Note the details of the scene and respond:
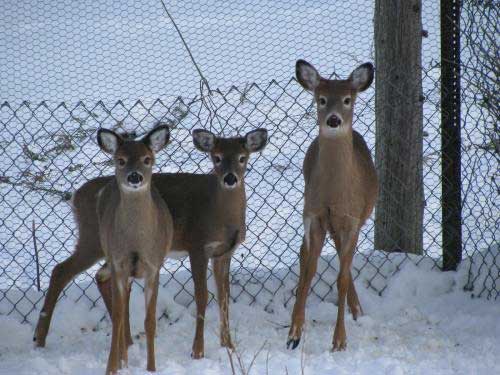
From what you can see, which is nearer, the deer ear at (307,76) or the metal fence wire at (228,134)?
the deer ear at (307,76)

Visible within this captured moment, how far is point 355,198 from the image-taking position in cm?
567

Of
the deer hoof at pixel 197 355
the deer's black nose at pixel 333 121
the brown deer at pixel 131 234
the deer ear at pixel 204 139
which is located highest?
the deer's black nose at pixel 333 121

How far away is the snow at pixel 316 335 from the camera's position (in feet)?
16.2

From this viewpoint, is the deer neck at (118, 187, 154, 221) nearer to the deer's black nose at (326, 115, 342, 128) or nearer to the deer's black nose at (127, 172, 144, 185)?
the deer's black nose at (127, 172, 144, 185)

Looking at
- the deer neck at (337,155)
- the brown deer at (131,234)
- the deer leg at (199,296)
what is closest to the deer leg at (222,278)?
the deer leg at (199,296)

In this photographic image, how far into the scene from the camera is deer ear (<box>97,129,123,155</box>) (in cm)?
537

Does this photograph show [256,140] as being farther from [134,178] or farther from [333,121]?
[134,178]

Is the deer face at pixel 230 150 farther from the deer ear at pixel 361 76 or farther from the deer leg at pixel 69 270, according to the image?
the deer leg at pixel 69 270

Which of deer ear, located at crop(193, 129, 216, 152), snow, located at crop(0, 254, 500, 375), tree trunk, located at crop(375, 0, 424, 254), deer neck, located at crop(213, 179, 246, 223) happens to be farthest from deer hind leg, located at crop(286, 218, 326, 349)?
tree trunk, located at crop(375, 0, 424, 254)

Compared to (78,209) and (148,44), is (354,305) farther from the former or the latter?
(148,44)

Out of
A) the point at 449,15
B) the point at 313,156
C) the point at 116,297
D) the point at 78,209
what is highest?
the point at 449,15

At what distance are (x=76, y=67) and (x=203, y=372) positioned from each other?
14.9 feet

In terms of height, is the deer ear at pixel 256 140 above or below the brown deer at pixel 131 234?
above

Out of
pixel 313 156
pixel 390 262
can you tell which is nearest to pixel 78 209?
pixel 313 156
